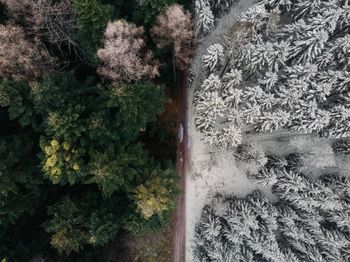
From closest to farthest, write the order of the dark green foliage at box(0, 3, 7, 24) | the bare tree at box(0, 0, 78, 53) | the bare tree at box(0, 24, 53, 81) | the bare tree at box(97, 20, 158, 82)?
the bare tree at box(0, 24, 53, 81), the bare tree at box(97, 20, 158, 82), the bare tree at box(0, 0, 78, 53), the dark green foliage at box(0, 3, 7, 24)

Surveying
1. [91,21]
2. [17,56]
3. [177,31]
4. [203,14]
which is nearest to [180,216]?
[177,31]

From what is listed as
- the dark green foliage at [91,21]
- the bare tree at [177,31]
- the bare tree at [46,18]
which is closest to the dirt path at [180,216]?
the bare tree at [177,31]

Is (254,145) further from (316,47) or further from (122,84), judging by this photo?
(122,84)

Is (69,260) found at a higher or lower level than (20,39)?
lower

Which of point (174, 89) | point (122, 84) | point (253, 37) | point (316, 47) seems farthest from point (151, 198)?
point (316, 47)

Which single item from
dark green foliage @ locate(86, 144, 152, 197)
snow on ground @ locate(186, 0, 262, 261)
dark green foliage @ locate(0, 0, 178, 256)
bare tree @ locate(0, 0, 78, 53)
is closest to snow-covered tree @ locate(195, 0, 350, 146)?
snow on ground @ locate(186, 0, 262, 261)

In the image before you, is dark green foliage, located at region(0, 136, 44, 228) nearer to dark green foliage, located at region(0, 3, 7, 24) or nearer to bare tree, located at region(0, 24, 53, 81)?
bare tree, located at region(0, 24, 53, 81)
